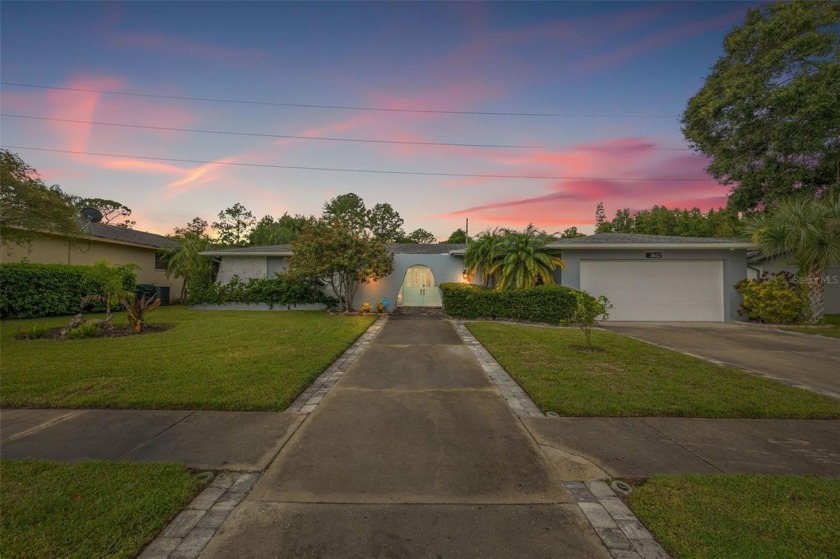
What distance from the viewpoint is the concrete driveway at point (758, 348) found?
5180 millimetres

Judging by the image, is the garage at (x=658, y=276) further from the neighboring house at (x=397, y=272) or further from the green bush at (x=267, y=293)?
the green bush at (x=267, y=293)

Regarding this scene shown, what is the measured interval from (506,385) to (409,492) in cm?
272

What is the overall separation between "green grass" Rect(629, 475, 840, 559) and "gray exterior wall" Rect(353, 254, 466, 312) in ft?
40.1

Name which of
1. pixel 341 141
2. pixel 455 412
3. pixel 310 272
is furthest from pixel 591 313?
pixel 341 141

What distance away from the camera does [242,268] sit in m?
14.8

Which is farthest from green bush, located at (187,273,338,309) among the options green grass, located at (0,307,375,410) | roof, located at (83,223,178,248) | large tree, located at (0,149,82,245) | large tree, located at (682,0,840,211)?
large tree, located at (682,0,840,211)

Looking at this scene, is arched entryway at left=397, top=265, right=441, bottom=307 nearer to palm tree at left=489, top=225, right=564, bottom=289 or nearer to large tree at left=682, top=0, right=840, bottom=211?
palm tree at left=489, top=225, right=564, bottom=289

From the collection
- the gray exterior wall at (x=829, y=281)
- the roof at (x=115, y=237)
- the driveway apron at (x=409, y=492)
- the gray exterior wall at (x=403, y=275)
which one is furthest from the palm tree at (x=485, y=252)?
the roof at (x=115, y=237)

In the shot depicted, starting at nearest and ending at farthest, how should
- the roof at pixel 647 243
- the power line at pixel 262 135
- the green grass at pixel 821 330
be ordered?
the green grass at pixel 821 330
the power line at pixel 262 135
the roof at pixel 647 243

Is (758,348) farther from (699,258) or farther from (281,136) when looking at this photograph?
(281,136)

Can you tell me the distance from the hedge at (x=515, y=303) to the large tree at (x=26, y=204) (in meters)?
11.3

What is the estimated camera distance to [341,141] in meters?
13.0

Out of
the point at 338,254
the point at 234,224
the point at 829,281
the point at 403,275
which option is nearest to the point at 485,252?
the point at 403,275

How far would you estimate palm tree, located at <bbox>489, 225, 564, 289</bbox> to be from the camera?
11.2 meters
